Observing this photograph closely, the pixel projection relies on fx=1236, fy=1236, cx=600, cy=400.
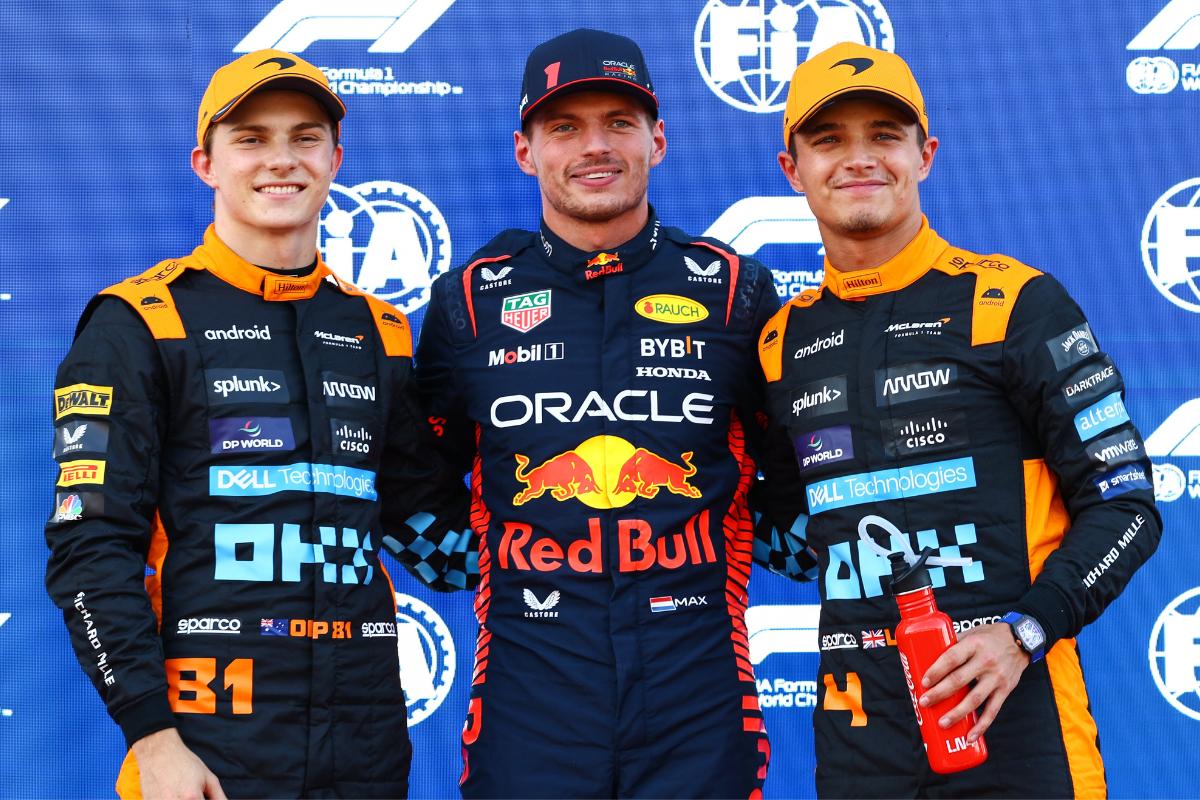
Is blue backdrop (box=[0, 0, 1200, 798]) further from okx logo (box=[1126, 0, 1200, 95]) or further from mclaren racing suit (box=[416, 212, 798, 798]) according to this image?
mclaren racing suit (box=[416, 212, 798, 798])

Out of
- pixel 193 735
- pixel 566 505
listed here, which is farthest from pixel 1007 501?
pixel 193 735

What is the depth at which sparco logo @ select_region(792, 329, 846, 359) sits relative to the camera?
2178 millimetres

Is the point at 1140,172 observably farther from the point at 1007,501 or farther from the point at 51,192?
the point at 51,192

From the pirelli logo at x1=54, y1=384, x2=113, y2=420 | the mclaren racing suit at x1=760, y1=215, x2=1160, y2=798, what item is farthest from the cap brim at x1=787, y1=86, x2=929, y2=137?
the pirelli logo at x1=54, y1=384, x2=113, y2=420

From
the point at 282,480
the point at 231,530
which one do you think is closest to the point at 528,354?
the point at 282,480

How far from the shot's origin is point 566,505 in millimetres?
2234

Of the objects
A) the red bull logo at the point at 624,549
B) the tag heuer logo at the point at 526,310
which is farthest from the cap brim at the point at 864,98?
the red bull logo at the point at 624,549

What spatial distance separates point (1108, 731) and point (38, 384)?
9.66 ft

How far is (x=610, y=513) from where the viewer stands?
7.29 ft

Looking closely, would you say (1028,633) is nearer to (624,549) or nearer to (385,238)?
(624,549)

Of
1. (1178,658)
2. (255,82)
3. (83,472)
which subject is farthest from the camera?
(1178,658)

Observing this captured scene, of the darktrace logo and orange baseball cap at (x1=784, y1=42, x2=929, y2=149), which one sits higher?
the darktrace logo

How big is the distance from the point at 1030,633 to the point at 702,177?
1.84 metres

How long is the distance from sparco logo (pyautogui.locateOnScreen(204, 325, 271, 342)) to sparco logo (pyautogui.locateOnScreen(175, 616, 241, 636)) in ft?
1.56
